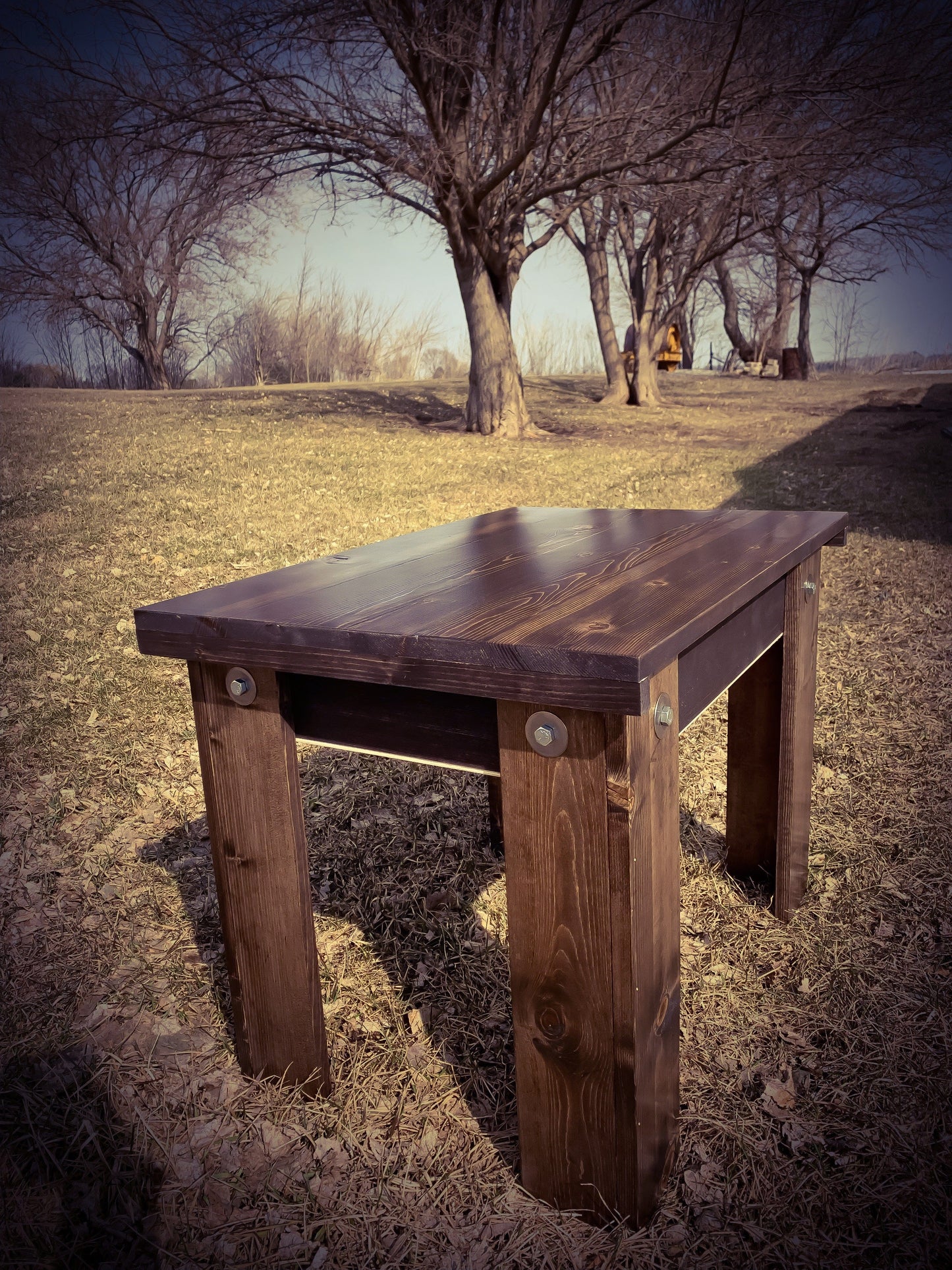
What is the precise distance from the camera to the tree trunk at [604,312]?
1533cm

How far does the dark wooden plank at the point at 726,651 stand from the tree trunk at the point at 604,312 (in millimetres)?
13892

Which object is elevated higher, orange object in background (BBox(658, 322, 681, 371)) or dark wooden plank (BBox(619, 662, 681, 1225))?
orange object in background (BBox(658, 322, 681, 371))

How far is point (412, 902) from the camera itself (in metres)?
2.42

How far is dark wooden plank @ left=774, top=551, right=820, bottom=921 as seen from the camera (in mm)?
2018

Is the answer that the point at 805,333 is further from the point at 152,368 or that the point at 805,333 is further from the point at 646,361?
the point at 152,368

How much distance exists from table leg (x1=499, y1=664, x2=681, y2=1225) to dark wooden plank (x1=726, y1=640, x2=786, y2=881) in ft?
2.94

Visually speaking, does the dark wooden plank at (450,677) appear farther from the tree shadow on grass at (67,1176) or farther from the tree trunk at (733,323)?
the tree trunk at (733,323)

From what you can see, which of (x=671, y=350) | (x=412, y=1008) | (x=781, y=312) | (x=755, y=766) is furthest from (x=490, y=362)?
(x=781, y=312)

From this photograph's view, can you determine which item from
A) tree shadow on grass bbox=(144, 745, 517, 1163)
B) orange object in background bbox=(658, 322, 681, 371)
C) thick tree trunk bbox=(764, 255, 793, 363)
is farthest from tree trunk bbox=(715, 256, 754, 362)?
tree shadow on grass bbox=(144, 745, 517, 1163)

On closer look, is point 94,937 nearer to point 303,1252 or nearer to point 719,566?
point 303,1252

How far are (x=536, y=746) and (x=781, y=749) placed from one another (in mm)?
1133

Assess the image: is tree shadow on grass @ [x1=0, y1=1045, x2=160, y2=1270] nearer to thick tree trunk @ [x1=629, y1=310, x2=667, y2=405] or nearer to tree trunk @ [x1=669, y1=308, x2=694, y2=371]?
thick tree trunk @ [x1=629, y1=310, x2=667, y2=405]

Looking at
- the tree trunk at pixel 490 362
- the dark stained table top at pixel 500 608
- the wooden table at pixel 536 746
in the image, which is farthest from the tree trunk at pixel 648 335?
the wooden table at pixel 536 746

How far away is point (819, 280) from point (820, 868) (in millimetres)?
22277
